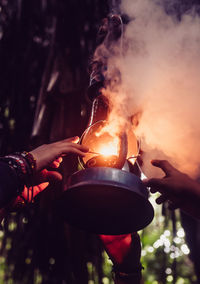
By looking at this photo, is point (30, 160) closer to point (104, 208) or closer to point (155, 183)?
point (104, 208)

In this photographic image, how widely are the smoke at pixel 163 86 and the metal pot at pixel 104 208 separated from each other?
12.7 inches

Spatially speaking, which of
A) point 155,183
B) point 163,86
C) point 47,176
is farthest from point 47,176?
point 163,86

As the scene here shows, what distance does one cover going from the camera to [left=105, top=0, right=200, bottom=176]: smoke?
1319mm

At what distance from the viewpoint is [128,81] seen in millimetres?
1321

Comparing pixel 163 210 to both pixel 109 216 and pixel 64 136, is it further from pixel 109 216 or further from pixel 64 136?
pixel 109 216

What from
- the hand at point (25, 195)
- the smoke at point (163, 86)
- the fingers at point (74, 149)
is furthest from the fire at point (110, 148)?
the hand at point (25, 195)

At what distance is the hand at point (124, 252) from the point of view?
4.10 feet

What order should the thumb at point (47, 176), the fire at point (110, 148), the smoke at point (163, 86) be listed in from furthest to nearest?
1. the smoke at point (163, 86)
2. the thumb at point (47, 176)
3. the fire at point (110, 148)

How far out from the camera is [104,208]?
1.03m

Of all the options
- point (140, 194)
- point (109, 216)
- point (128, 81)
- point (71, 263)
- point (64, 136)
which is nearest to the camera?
point (140, 194)

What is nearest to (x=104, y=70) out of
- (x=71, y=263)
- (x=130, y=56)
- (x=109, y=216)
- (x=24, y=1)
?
(x=130, y=56)

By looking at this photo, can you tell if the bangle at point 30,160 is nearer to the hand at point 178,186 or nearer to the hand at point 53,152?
the hand at point 53,152

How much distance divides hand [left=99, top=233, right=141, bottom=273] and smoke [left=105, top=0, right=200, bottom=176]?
1.15 feet

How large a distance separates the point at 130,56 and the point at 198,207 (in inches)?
34.2
